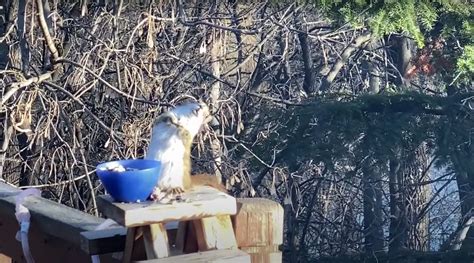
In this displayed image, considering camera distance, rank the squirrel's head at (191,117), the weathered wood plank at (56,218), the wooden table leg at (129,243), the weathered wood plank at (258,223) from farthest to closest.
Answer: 1. the squirrel's head at (191,117)
2. the weathered wood plank at (56,218)
3. the weathered wood plank at (258,223)
4. the wooden table leg at (129,243)

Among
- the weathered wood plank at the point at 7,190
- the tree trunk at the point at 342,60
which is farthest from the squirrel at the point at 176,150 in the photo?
the tree trunk at the point at 342,60

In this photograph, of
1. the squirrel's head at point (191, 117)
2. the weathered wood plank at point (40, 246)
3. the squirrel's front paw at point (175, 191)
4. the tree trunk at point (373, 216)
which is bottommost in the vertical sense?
the tree trunk at point (373, 216)

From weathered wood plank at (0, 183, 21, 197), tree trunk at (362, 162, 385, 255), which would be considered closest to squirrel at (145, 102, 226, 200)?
weathered wood plank at (0, 183, 21, 197)

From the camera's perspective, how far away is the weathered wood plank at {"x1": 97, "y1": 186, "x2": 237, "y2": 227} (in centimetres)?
169

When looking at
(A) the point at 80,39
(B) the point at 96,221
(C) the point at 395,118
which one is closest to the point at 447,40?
(C) the point at 395,118

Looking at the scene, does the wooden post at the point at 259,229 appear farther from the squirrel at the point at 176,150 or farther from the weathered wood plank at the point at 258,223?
the squirrel at the point at 176,150

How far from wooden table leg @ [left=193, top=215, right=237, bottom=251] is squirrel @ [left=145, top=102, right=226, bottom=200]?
11 centimetres

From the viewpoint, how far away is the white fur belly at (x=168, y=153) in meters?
2.08

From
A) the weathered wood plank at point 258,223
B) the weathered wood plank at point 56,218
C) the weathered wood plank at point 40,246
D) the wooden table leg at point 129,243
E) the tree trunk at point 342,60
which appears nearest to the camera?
the wooden table leg at point 129,243

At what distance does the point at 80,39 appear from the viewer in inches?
212

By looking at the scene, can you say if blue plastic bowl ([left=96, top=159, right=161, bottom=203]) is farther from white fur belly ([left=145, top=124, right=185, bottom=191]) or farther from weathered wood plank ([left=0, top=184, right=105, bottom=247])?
weathered wood plank ([left=0, top=184, right=105, bottom=247])

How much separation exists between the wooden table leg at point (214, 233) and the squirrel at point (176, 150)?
0.11m

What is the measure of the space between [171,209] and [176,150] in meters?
0.50

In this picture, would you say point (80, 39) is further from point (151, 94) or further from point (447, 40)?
point (447, 40)
